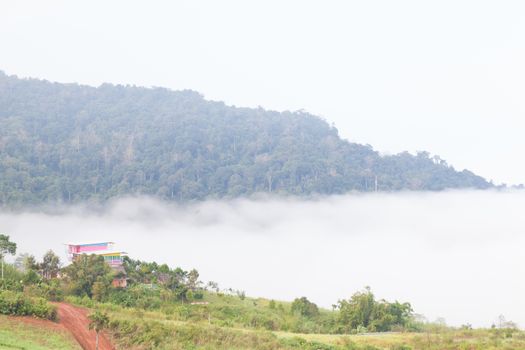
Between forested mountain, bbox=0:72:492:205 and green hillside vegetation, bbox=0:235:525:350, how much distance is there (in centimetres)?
5043

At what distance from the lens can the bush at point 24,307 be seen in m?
22.7

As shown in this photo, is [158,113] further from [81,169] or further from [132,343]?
[132,343]

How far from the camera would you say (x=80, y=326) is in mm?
23469

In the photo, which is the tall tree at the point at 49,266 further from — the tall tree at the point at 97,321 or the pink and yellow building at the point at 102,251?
the tall tree at the point at 97,321

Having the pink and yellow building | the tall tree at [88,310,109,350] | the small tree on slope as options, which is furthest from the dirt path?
the pink and yellow building

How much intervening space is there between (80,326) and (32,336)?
2.16 meters

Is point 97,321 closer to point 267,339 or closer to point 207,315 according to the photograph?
point 267,339

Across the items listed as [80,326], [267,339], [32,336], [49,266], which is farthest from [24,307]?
[49,266]

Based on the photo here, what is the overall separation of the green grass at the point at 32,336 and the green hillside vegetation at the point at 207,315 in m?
0.31

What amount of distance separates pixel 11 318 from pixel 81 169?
78278mm

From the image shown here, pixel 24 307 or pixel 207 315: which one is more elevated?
pixel 24 307

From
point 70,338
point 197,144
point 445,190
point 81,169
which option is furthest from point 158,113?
point 70,338

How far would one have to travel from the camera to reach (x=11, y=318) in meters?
22.5

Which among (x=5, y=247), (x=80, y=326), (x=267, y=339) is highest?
(x=5, y=247)
